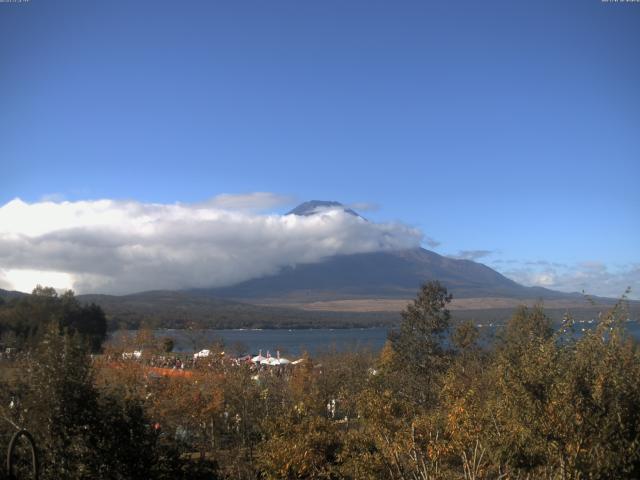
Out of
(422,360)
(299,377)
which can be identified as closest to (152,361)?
(299,377)

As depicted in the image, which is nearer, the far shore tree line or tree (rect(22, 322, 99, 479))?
the far shore tree line

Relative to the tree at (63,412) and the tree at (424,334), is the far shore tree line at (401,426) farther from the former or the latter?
the tree at (424,334)

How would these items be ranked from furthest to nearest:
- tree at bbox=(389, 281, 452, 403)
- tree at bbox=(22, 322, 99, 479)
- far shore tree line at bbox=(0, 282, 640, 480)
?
1. tree at bbox=(389, 281, 452, 403)
2. tree at bbox=(22, 322, 99, 479)
3. far shore tree line at bbox=(0, 282, 640, 480)

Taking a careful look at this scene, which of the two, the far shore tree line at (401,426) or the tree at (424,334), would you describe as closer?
the far shore tree line at (401,426)

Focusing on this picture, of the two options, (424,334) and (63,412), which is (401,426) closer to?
(63,412)

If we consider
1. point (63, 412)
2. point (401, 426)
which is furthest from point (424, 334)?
point (63, 412)

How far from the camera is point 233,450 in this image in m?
16.1

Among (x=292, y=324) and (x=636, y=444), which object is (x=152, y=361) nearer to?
(x=636, y=444)

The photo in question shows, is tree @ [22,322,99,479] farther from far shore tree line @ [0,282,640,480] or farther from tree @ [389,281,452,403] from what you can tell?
tree @ [389,281,452,403]

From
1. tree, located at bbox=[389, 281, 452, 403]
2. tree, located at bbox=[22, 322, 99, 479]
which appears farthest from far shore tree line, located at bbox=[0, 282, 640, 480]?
tree, located at bbox=[389, 281, 452, 403]

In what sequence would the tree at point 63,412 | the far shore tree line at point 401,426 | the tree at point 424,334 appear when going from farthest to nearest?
the tree at point 424,334
the tree at point 63,412
the far shore tree line at point 401,426

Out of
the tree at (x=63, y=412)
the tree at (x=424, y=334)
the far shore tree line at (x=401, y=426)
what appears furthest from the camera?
the tree at (x=424, y=334)

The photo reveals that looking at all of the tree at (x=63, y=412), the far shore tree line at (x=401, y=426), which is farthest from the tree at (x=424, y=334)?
the tree at (x=63, y=412)

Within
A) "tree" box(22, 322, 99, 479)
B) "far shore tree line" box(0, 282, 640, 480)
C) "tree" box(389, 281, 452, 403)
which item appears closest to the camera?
"far shore tree line" box(0, 282, 640, 480)
